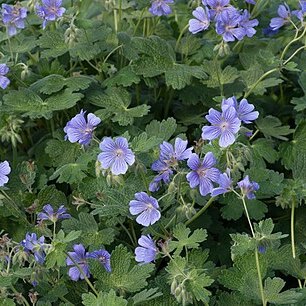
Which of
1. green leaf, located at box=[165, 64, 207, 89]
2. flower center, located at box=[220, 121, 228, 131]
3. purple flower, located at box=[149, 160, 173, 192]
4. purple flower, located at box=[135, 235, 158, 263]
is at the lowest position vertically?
green leaf, located at box=[165, 64, 207, 89]

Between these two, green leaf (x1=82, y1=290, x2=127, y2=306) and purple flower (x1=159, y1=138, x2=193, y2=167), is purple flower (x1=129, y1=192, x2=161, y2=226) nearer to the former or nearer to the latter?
purple flower (x1=159, y1=138, x2=193, y2=167)

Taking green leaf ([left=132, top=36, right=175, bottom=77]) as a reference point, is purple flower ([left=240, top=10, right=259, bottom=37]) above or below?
above

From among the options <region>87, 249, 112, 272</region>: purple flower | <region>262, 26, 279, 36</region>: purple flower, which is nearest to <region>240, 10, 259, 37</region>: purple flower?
<region>262, 26, 279, 36</region>: purple flower

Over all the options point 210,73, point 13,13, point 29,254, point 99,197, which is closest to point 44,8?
point 13,13

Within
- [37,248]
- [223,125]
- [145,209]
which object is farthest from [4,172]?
[223,125]

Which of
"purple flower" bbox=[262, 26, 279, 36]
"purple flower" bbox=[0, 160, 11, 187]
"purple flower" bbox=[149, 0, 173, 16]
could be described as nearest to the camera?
"purple flower" bbox=[0, 160, 11, 187]

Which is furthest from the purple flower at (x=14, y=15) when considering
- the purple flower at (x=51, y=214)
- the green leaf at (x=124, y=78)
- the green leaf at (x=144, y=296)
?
the green leaf at (x=144, y=296)

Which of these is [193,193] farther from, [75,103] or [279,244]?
[75,103]
